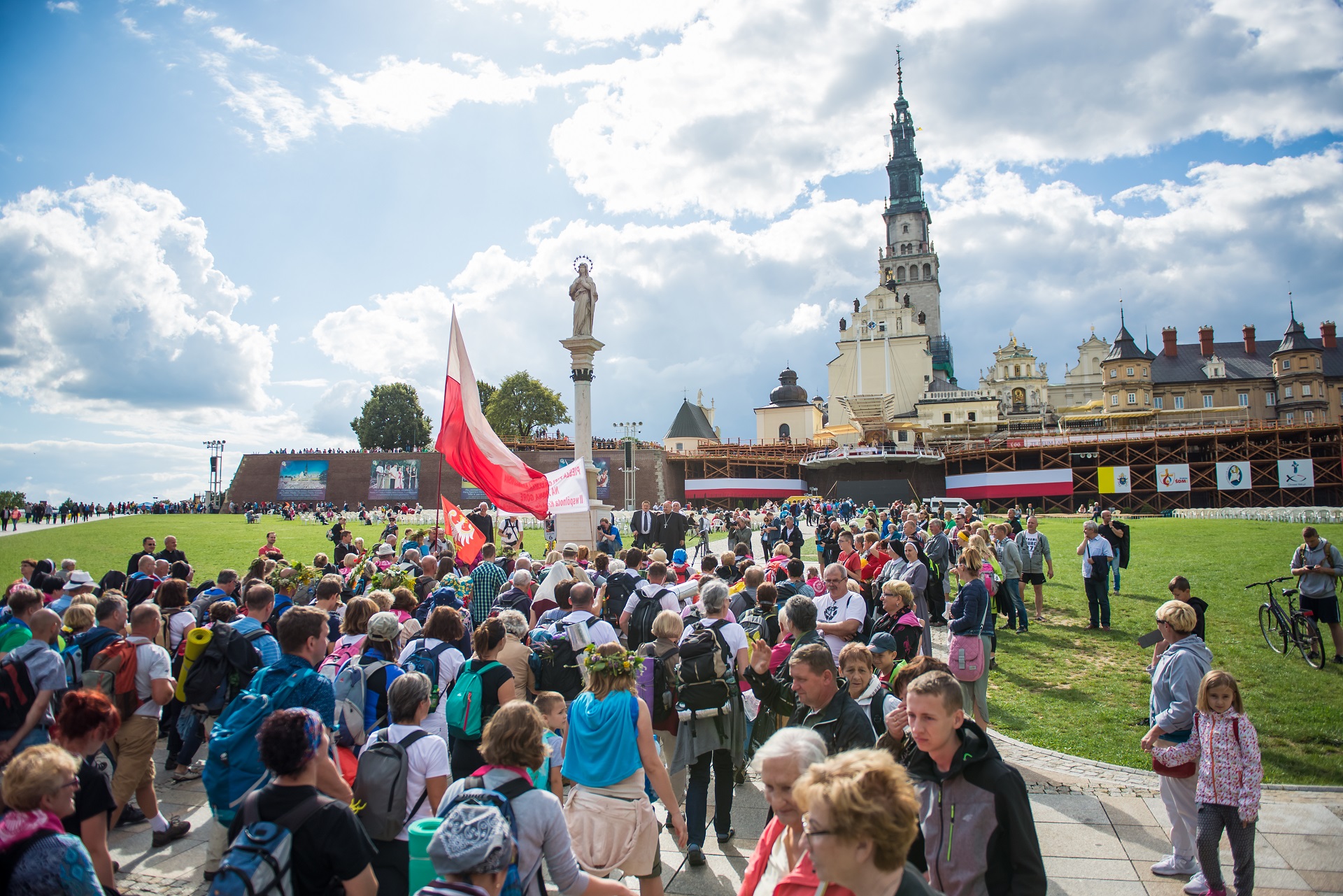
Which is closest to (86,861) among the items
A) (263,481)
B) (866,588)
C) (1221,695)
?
(1221,695)

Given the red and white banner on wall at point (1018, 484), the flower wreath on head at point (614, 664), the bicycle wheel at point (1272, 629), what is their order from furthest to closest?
the red and white banner on wall at point (1018, 484), the bicycle wheel at point (1272, 629), the flower wreath on head at point (614, 664)

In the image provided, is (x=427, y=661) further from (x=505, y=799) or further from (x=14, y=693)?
(x=14, y=693)

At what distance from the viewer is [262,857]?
2.69 meters

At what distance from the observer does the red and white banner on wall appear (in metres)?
48.9

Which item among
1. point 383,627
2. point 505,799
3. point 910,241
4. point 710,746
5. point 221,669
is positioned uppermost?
point 910,241

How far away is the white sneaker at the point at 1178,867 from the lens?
4828mm

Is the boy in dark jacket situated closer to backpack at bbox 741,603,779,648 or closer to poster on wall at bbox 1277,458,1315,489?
backpack at bbox 741,603,779,648

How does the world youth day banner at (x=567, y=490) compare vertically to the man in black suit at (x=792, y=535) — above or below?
above

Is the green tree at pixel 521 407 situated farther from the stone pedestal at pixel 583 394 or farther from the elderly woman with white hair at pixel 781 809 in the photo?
the elderly woman with white hair at pixel 781 809

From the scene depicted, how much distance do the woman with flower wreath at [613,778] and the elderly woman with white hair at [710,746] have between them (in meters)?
0.97

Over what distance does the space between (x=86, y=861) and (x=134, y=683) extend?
3067 mm

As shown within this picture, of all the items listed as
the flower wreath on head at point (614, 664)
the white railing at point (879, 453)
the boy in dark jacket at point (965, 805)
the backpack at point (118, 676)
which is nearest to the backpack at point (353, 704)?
the flower wreath on head at point (614, 664)

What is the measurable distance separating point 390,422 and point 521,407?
519 inches

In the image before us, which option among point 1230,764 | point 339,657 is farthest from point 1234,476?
point 339,657
